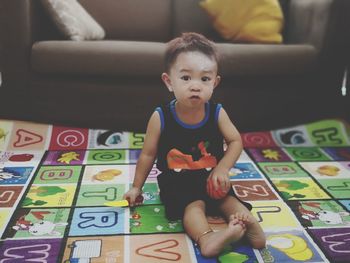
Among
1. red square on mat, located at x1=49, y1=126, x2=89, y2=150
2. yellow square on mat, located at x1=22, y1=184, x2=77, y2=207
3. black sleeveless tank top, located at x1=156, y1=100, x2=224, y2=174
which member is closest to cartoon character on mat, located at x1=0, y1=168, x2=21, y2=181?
yellow square on mat, located at x1=22, y1=184, x2=77, y2=207

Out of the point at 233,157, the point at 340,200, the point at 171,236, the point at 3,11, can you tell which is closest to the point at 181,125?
the point at 233,157

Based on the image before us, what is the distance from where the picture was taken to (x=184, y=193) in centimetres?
121

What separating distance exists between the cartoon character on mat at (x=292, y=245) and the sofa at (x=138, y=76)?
89cm

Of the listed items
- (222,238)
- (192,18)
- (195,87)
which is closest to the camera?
(222,238)

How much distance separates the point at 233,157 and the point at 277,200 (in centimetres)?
24

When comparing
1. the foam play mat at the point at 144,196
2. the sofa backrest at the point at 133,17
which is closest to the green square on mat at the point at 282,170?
the foam play mat at the point at 144,196

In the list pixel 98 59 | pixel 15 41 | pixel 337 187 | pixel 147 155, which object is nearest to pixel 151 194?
pixel 147 155

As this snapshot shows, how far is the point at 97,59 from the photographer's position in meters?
1.84

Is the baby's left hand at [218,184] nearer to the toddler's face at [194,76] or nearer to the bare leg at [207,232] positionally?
the bare leg at [207,232]

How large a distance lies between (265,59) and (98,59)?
689 millimetres

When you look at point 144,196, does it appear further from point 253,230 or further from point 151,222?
point 253,230

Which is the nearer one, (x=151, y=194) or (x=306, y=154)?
(x=151, y=194)

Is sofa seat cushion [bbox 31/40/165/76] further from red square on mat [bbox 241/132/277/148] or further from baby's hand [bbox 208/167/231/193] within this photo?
baby's hand [bbox 208/167/231/193]

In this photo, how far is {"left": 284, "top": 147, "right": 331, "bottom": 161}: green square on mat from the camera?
5.74 ft
